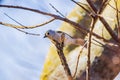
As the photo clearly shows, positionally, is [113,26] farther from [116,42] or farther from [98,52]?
[116,42]

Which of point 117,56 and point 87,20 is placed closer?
point 117,56

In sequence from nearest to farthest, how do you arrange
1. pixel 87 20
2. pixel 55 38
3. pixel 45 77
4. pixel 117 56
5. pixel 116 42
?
1. pixel 55 38
2. pixel 116 42
3. pixel 117 56
4. pixel 45 77
5. pixel 87 20

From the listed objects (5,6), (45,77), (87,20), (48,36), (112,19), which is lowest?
(45,77)

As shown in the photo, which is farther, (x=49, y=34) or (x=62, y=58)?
(x=49, y=34)

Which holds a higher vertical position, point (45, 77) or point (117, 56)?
point (117, 56)

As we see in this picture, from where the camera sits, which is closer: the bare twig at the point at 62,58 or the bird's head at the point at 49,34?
the bare twig at the point at 62,58

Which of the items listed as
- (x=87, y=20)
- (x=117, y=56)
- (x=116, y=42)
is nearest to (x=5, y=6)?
(x=116, y=42)

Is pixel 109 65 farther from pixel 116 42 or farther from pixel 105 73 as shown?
pixel 116 42

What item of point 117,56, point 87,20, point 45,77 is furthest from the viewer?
point 87,20

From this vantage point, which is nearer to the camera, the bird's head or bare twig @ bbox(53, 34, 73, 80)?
bare twig @ bbox(53, 34, 73, 80)
